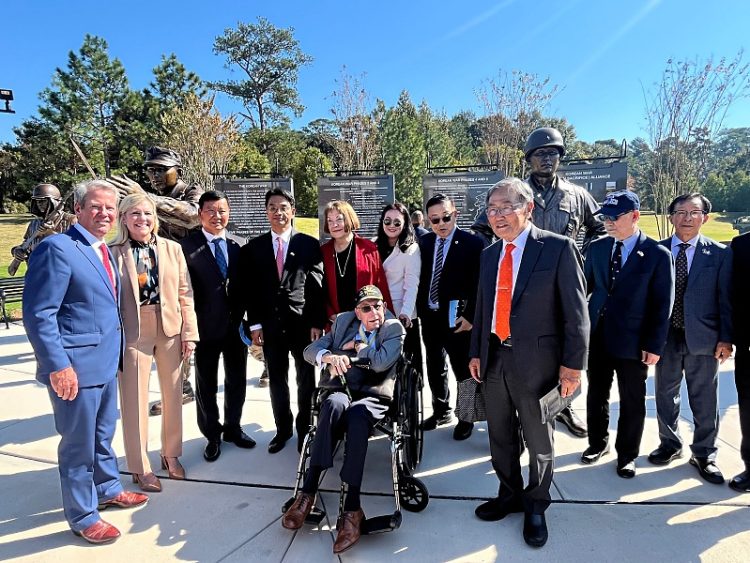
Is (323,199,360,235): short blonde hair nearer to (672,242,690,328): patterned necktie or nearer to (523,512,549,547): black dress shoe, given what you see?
(523,512,549,547): black dress shoe

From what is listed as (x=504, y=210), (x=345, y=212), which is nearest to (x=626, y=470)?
(x=504, y=210)

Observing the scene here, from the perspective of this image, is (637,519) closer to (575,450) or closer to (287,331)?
(575,450)

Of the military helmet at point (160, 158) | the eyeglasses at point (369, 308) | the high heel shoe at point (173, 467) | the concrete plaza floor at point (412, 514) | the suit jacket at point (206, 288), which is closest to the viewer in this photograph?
the concrete plaza floor at point (412, 514)

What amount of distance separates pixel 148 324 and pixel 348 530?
5.77ft

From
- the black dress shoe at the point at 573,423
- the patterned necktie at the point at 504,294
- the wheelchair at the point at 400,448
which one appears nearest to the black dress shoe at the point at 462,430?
the wheelchair at the point at 400,448

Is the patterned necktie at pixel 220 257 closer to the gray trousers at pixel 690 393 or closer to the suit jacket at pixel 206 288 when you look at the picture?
the suit jacket at pixel 206 288

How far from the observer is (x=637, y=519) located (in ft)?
8.23

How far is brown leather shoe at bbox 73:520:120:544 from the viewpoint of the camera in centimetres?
238

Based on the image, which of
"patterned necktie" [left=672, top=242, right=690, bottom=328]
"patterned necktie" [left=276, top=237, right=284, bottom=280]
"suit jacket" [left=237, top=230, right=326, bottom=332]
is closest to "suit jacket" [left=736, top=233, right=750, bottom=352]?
"patterned necktie" [left=672, top=242, right=690, bottom=328]

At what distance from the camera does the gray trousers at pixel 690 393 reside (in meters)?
2.98

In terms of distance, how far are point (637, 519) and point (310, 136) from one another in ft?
129

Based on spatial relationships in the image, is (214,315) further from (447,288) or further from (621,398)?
(621,398)

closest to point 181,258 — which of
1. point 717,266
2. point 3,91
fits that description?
point 717,266

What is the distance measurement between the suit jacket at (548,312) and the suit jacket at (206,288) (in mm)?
2099
